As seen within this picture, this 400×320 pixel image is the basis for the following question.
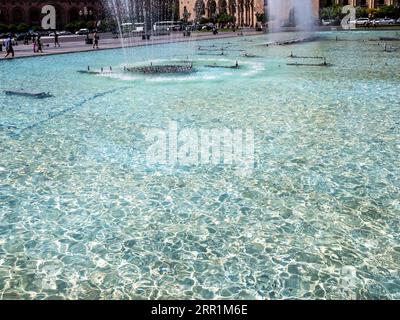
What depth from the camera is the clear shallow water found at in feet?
18.5

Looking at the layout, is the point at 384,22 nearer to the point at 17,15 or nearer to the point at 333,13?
the point at 333,13

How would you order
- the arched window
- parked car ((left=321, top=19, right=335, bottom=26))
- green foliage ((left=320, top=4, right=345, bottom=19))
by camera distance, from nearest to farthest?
parked car ((left=321, top=19, right=335, bottom=26)) → green foliage ((left=320, top=4, right=345, bottom=19)) → the arched window

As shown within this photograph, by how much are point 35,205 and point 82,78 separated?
14685mm

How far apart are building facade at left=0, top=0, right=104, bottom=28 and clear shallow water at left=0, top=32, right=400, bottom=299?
6312 centimetres

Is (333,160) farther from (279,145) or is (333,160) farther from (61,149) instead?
(61,149)

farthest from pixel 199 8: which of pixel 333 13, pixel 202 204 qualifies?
pixel 202 204

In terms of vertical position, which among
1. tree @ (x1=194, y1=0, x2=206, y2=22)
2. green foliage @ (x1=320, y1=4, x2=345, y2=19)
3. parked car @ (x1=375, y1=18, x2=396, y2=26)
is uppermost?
tree @ (x1=194, y1=0, x2=206, y2=22)

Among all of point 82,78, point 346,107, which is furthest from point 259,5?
point 346,107

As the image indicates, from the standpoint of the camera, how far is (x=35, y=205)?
25.6 ft

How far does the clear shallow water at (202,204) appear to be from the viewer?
5.65 m

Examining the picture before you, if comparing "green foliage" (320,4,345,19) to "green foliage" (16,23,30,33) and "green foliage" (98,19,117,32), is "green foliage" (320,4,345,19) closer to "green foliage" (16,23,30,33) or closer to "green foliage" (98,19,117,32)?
"green foliage" (98,19,117,32)

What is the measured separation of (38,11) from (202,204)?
272 feet

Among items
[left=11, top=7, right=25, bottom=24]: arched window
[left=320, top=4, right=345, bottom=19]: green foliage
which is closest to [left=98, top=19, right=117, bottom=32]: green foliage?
[left=11, top=7, right=25, bottom=24]: arched window

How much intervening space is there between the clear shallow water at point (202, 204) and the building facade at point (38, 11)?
63.1 meters
